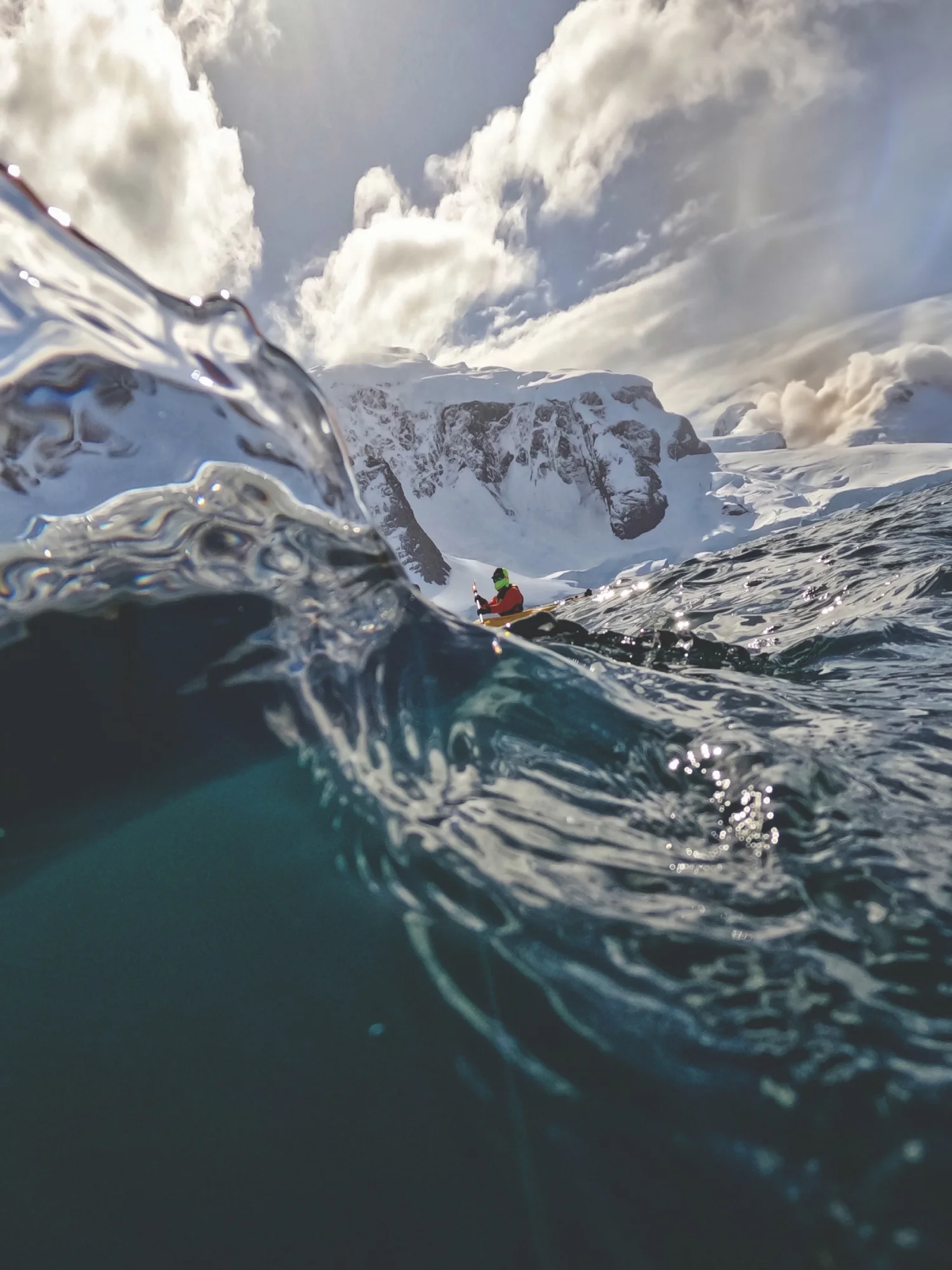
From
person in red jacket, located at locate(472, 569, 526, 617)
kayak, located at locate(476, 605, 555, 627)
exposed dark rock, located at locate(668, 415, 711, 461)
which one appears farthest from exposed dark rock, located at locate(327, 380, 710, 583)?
kayak, located at locate(476, 605, 555, 627)

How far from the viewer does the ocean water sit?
102cm

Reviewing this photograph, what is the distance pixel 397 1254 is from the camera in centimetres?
97

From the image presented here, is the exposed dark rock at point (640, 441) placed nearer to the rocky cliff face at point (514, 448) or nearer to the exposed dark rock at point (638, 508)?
the rocky cliff face at point (514, 448)

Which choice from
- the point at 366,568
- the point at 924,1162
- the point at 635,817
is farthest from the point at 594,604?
the point at 924,1162

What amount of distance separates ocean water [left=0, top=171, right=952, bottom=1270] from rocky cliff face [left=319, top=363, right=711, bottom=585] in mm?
152234

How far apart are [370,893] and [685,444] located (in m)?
180

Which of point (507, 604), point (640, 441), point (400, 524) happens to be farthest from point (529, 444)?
point (507, 604)

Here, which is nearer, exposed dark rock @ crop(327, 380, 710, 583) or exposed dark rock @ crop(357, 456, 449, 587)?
exposed dark rock @ crop(357, 456, 449, 587)

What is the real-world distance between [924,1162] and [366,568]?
262 centimetres

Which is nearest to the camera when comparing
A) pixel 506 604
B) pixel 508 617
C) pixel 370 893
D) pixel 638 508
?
pixel 370 893

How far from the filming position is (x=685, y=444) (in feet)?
550

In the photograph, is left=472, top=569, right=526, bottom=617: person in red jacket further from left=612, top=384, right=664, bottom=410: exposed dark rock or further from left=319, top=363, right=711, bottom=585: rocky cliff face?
left=612, top=384, right=664, bottom=410: exposed dark rock

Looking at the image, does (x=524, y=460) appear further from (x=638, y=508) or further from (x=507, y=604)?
(x=507, y=604)

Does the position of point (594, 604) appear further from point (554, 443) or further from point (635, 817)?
point (554, 443)
